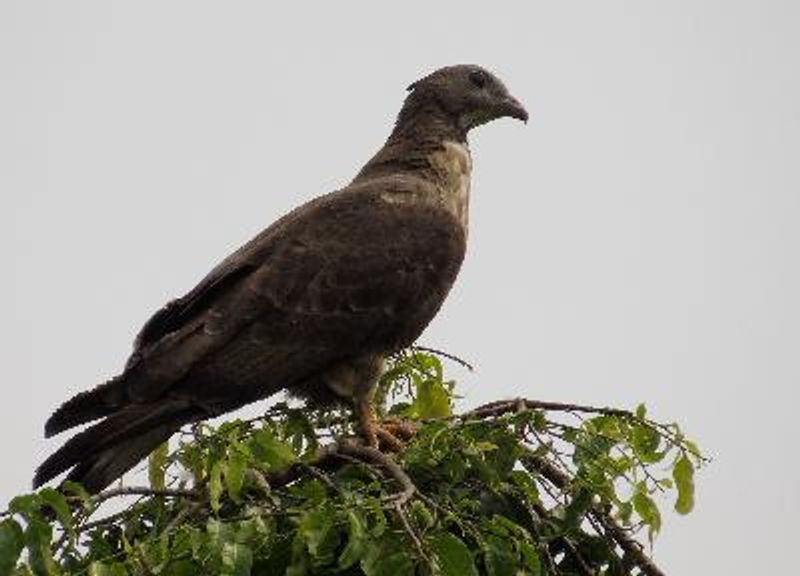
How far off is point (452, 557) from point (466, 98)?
14.9 feet

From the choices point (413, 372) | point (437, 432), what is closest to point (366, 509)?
point (437, 432)

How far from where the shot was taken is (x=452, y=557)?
4.14 meters

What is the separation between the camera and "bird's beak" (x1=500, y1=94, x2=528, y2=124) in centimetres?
830

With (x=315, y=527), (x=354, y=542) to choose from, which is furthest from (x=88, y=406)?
(x=354, y=542)

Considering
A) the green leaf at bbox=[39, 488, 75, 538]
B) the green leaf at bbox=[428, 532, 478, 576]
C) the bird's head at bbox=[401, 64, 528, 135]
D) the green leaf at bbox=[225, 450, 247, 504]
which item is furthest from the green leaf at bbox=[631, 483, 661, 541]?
the bird's head at bbox=[401, 64, 528, 135]

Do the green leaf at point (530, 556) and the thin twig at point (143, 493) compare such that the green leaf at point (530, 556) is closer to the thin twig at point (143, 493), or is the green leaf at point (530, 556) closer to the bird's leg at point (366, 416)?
the thin twig at point (143, 493)

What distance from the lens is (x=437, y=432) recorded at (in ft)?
16.8

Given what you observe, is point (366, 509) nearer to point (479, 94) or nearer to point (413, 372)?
point (413, 372)

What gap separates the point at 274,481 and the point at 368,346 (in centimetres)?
161

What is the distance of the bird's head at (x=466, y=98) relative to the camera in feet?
27.1

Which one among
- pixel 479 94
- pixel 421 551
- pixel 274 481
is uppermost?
pixel 479 94

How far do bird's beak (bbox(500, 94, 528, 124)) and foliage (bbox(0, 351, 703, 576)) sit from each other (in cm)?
301

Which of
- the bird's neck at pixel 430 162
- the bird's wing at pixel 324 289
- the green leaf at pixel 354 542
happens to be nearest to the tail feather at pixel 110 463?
the bird's wing at pixel 324 289

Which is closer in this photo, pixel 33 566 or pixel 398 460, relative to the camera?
pixel 33 566
